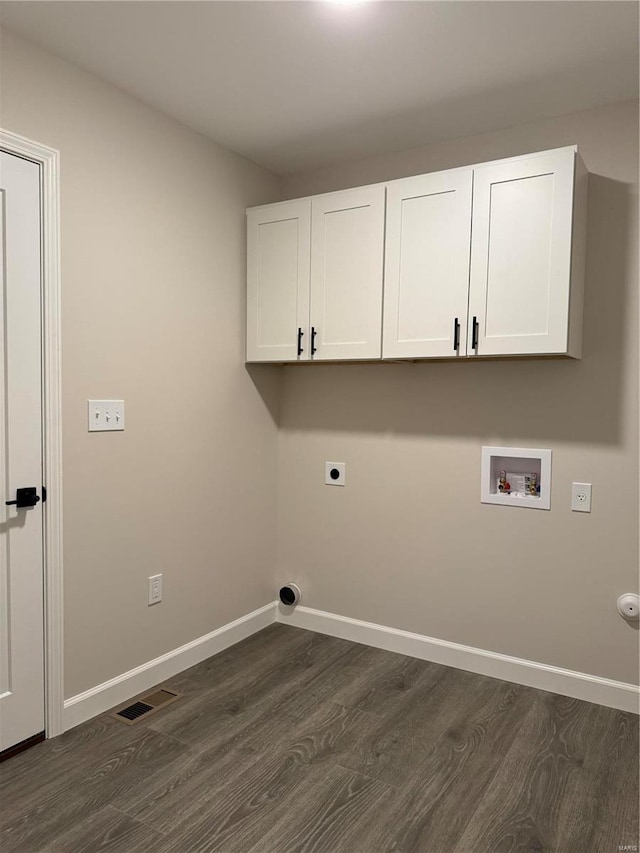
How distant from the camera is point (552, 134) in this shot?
2748mm

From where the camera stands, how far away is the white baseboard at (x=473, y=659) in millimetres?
2668

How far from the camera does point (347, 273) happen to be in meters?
2.96

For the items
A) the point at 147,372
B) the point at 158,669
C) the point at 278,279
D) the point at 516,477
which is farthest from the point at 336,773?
the point at 278,279

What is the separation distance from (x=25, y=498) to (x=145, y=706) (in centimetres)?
106

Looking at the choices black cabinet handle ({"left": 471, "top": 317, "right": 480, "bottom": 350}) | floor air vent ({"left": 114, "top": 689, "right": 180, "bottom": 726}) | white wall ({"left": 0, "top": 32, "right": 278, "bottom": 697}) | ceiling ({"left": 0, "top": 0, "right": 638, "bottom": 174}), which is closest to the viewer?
ceiling ({"left": 0, "top": 0, "right": 638, "bottom": 174})

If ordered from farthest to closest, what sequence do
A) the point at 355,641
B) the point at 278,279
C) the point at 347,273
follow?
the point at 355,641, the point at 278,279, the point at 347,273

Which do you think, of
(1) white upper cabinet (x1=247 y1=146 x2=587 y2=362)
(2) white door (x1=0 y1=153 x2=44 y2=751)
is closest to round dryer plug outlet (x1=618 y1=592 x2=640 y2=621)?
(1) white upper cabinet (x1=247 y1=146 x2=587 y2=362)

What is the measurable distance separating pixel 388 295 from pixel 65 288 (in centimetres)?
139

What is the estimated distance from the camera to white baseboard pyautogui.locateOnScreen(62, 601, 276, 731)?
2.47m

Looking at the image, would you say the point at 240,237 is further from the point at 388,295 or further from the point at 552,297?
the point at 552,297

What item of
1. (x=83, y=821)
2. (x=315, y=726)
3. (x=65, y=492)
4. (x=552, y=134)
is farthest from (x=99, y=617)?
(x=552, y=134)

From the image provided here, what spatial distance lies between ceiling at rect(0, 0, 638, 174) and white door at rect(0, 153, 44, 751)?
0.59 m

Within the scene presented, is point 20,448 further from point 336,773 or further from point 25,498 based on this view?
point 336,773

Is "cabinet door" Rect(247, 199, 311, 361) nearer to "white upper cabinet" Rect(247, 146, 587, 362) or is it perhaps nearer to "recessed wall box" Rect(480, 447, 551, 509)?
"white upper cabinet" Rect(247, 146, 587, 362)
